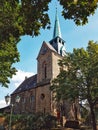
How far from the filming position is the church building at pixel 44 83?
145 ft

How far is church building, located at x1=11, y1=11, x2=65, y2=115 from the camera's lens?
4412cm

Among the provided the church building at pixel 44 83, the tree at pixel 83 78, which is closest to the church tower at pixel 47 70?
the church building at pixel 44 83

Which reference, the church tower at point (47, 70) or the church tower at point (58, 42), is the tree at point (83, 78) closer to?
the church tower at point (47, 70)

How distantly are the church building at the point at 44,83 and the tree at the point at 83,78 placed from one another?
330 inches

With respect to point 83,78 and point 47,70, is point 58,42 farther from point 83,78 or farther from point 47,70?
point 83,78

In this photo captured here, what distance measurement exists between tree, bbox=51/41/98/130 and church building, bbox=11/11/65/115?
27.5ft

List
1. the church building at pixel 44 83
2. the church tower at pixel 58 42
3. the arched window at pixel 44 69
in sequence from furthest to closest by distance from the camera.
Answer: the church tower at pixel 58 42 < the arched window at pixel 44 69 < the church building at pixel 44 83

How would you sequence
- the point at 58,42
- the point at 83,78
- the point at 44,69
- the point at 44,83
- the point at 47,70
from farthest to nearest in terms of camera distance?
the point at 58,42 < the point at 44,69 < the point at 47,70 < the point at 44,83 < the point at 83,78

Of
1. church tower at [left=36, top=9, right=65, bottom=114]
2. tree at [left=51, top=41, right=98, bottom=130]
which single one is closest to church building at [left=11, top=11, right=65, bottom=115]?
church tower at [left=36, top=9, right=65, bottom=114]

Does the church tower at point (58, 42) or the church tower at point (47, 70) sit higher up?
the church tower at point (58, 42)

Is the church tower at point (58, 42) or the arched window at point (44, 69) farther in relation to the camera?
the church tower at point (58, 42)

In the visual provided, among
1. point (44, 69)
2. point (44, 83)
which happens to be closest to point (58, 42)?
point (44, 69)

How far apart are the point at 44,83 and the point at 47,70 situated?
309cm

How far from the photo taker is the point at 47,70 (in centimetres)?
4697
